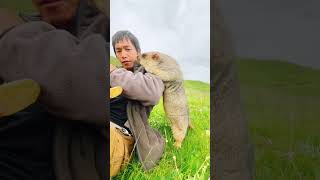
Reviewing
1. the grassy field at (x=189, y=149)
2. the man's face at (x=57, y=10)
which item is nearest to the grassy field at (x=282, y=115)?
the grassy field at (x=189, y=149)

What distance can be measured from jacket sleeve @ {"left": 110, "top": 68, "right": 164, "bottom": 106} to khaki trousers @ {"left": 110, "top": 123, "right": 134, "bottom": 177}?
0.15 metres

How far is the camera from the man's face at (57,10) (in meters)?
1.75

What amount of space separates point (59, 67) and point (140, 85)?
32cm

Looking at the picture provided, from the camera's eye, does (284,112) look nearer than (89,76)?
No

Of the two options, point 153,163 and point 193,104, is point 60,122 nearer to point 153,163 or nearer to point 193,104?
point 153,163

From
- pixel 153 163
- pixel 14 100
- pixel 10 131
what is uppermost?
pixel 14 100

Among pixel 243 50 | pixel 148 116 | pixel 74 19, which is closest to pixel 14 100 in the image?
pixel 74 19

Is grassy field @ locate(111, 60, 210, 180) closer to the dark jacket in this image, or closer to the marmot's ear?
the dark jacket

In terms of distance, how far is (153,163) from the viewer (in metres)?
1.77

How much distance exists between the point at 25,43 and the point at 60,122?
324 mm

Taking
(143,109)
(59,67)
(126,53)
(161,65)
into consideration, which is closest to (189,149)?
(143,109)

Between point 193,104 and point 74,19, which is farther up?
point 74,19

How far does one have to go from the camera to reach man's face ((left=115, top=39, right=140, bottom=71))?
1.76 meters

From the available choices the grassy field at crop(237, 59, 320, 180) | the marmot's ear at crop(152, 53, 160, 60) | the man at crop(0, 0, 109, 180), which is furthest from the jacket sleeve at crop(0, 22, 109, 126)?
the grassy field at crop(237, 59, 320, 180)
